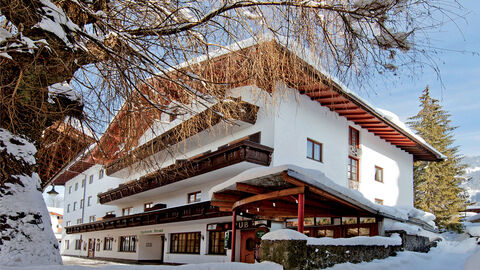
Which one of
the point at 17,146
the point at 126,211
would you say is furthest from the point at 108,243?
the point at 17,146

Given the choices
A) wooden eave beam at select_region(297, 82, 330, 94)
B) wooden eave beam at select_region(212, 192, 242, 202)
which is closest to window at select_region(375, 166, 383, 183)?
wooden eave beam at select_region(297, 82, 330, 94)

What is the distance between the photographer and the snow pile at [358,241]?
7.97 m

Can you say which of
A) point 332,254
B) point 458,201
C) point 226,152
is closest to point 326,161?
point 226,152

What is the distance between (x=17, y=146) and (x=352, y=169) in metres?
19.5

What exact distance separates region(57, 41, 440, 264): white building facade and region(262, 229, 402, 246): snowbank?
1694 mm

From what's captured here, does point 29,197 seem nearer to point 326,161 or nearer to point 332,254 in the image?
point 332,254

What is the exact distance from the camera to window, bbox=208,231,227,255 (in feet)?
66.2

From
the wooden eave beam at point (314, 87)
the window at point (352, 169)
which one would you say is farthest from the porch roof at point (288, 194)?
the window at point (352, 169)

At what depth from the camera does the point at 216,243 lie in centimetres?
2066

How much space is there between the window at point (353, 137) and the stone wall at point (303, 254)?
13.8m

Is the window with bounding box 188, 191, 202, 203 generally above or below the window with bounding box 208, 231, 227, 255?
above

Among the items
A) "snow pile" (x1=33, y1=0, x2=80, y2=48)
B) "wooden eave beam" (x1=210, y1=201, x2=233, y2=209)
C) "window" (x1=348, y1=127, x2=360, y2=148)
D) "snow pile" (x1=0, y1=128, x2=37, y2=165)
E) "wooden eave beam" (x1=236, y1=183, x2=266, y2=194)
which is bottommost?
"wooden eave beam" (x1=210, y1=201, x2=233, y2=209)

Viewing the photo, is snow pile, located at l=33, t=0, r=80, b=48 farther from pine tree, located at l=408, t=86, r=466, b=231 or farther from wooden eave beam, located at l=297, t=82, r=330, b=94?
pine tree, located at l=408, t=86, r=466, b=231

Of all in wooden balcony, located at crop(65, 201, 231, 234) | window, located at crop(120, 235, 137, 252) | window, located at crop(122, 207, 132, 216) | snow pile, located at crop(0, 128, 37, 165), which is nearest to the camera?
snow pile, located at crop(0, 128, 37, 165)
